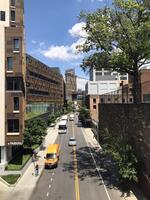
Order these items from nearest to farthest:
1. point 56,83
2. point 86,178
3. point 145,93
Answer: point 145,93 → point 86,178 → point 56,83

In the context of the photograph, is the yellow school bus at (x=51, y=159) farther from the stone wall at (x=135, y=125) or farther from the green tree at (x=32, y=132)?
the stone wall at (x=135, y=125)

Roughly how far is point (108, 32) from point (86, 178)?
55.8 feet

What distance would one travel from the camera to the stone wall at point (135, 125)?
35.7 m

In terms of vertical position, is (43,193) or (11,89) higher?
(11,89)

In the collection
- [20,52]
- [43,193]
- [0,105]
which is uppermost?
[20,52]

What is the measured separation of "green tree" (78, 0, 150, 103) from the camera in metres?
43.7

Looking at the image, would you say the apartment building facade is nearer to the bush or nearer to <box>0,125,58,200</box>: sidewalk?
<box>0,125,58,200</box>: sidewalk

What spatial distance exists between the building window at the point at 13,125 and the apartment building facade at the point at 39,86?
31.5 metres

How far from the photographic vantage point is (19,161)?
2089 inches

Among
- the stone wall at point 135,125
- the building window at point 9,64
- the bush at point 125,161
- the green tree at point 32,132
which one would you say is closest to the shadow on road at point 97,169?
the bush at point 125,161

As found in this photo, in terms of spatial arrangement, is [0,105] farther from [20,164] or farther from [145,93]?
[145,93]

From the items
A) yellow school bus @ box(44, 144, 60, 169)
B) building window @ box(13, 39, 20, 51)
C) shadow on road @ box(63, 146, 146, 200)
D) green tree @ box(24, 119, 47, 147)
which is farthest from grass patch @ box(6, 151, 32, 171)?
building window @ box(13, 39, 20, 51)

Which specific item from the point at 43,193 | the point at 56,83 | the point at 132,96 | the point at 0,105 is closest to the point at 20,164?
the point at 0,105

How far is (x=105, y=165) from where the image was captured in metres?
51.6
